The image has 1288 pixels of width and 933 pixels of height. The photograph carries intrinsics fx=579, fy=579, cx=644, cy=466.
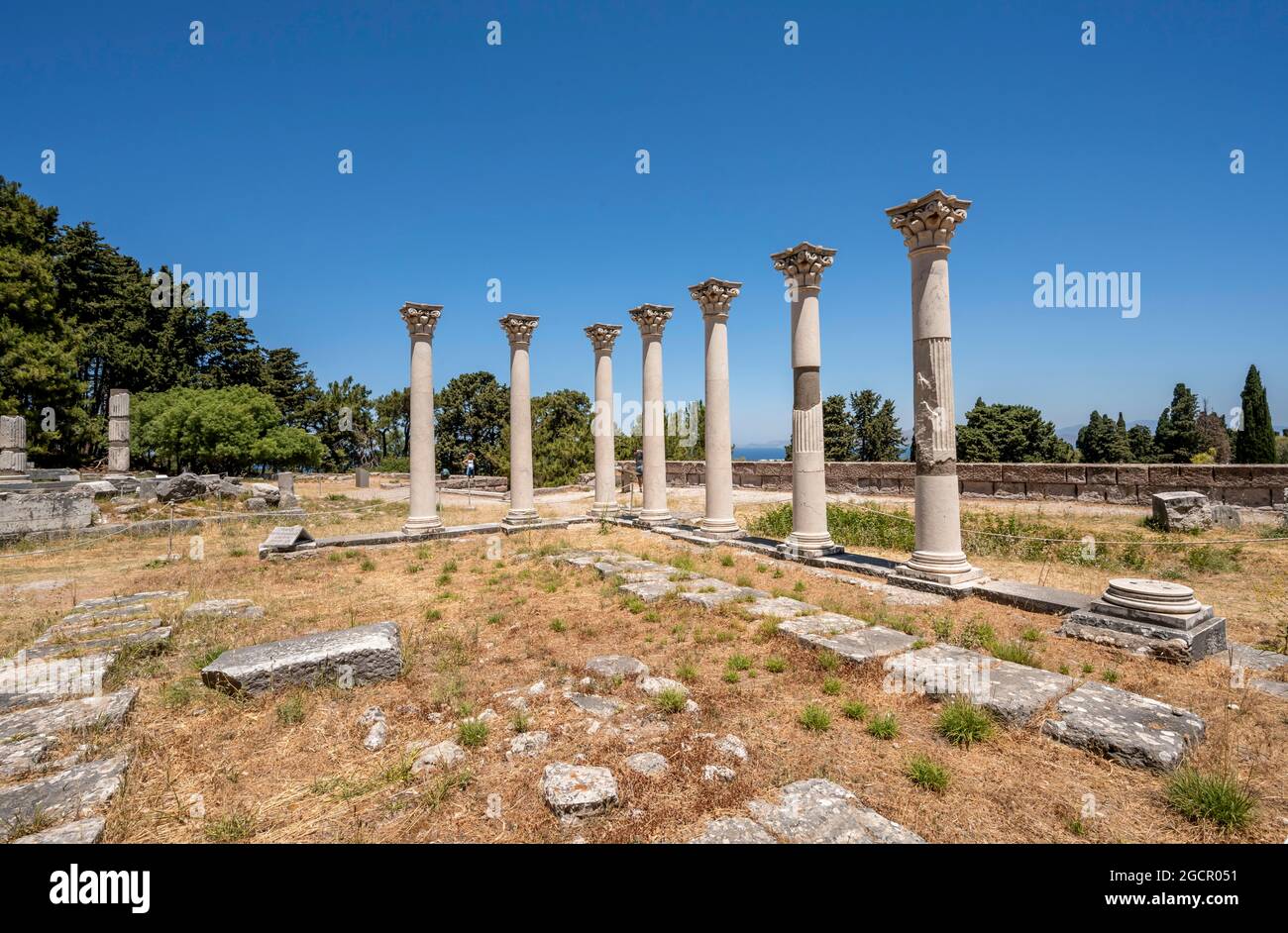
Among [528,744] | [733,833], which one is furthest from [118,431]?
[733,833]

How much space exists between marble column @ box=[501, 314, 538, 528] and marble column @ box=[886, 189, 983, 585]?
11.0 meters

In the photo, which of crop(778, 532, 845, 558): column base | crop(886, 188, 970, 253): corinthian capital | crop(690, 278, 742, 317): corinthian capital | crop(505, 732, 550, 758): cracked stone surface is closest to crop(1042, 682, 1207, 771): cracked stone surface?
crop(505, 732, 550, 758): cracked stone surface

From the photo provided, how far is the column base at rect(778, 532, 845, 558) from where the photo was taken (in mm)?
11534

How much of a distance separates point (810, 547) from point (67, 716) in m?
10.6

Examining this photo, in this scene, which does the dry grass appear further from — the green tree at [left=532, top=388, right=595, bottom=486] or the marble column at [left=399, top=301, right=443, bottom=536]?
the green tree at [left=532, top=388, right=595, bottom=486]

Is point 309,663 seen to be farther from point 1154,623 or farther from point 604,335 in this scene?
point 604,335

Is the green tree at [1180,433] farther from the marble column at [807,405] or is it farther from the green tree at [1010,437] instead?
the marble column at [807,405]

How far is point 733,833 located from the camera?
3.33 meters

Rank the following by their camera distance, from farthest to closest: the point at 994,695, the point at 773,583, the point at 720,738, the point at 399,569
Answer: the point at 399,569
the point at 773,583
the point at 994,695
the point at 720,738

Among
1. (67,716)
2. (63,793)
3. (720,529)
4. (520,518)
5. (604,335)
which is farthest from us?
(604,335)
